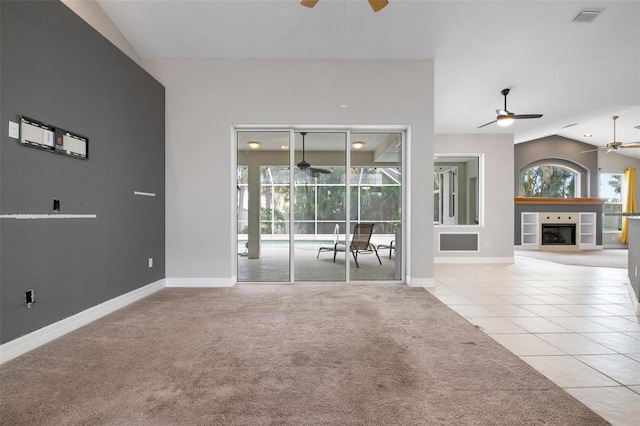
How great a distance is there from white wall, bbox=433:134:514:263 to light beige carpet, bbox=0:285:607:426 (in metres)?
4.80

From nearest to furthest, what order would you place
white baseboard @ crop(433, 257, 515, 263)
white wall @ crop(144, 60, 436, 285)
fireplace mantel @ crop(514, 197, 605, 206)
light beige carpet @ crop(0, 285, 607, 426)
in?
light beige carpet @ crop(0, 285, 607, 426) < white wall @ crop(144, 60, 436, 285) < white baseboard @ crop(433, 257, 515, 263) < fireplace mantel @ crop(514, 197, 605, 206)

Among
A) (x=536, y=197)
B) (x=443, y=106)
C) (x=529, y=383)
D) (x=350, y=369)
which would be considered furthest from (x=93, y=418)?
(x=536, y=197)

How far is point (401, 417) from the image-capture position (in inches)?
67.0

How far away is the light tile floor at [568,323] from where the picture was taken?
6.71 feet

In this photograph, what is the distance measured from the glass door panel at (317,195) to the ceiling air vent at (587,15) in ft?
10.3

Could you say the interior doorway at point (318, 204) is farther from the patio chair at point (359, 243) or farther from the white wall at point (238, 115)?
the white wall at point (238, 115)

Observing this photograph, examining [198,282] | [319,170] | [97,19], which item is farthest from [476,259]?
[97,19]

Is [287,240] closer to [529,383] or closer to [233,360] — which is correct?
[233,360]

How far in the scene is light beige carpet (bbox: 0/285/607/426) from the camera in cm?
173

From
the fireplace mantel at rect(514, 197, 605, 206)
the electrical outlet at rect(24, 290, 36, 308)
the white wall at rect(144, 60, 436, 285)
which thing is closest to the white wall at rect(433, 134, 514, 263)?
the fireplace mantel at rect(514, 197, 605, 206)

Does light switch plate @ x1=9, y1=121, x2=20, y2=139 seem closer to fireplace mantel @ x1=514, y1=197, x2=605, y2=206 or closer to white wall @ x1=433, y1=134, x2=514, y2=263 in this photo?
white wall @ x1=433, y1=134, x2=514, y2=263

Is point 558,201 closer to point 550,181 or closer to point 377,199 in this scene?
point 550,181

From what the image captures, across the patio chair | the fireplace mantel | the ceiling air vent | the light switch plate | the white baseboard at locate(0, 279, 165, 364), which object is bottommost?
the white baseboard at locate(0, 279, 165, 364)

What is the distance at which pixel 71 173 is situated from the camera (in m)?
3.04
